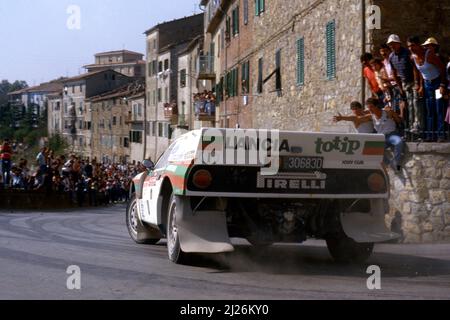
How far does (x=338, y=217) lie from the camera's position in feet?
32.2

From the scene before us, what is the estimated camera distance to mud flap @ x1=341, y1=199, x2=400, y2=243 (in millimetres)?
9719

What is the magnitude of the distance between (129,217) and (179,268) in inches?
148

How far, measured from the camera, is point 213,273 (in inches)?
365

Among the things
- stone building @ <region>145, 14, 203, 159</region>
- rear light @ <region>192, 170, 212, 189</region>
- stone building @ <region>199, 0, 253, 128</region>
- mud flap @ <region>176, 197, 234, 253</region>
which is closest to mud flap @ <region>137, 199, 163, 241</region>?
mud flap @ <region>176, 197, 234, 253</region>

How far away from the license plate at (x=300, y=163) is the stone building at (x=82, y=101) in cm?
9034

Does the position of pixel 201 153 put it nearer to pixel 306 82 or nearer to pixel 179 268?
pixel 179 268

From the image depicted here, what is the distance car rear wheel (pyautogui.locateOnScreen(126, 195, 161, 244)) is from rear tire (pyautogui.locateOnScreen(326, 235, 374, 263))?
3.39 metres

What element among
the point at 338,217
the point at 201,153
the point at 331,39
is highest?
the point at 331,39

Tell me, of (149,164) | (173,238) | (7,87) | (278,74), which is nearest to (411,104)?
(149,164)

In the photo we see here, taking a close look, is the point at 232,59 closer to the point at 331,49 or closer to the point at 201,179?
the point at 331,49

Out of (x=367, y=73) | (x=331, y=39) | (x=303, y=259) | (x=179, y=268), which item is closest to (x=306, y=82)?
(x=331, y=39)

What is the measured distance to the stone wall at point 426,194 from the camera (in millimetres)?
12812

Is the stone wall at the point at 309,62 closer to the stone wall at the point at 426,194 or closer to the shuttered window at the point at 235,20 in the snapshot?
the stone wall at the point at 426,194

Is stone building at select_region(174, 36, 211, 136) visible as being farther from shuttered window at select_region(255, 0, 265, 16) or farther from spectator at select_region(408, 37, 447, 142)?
spectator at select_region(408, 37, 447, 142)
